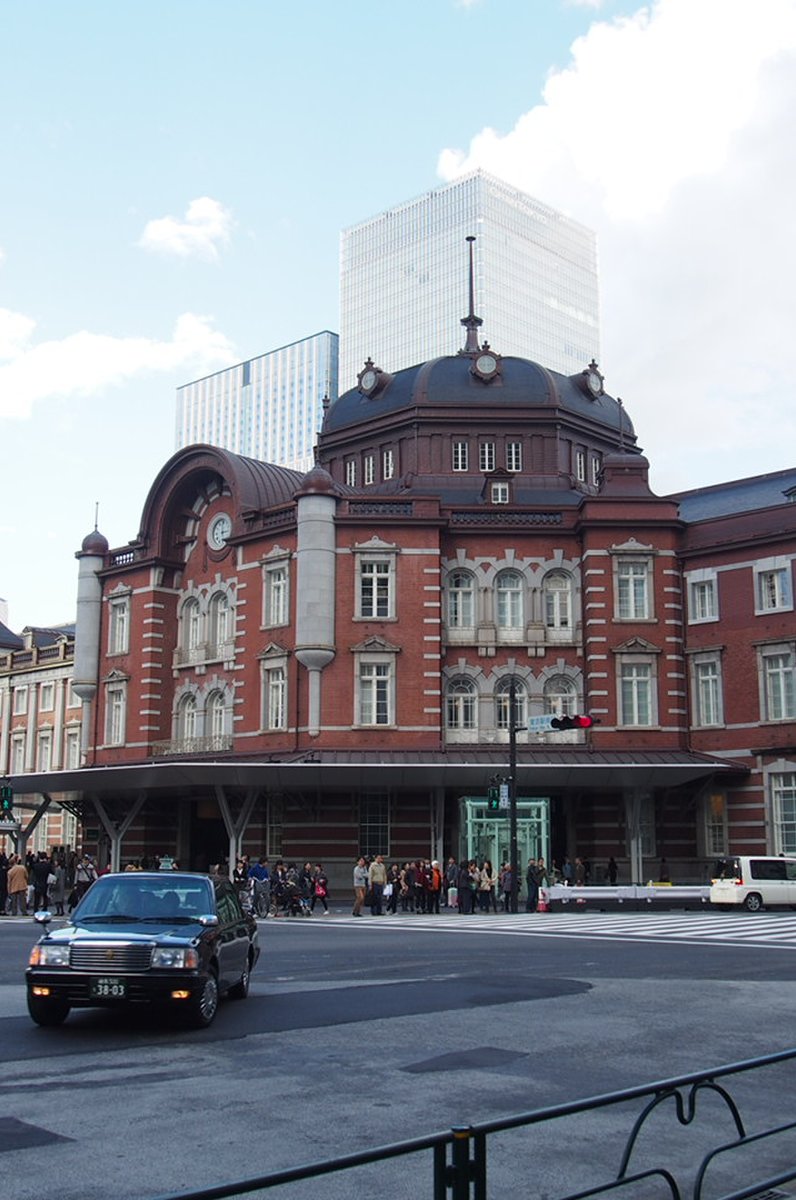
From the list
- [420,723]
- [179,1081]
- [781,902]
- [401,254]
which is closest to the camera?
[179,1081]

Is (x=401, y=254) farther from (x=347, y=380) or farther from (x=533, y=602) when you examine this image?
(x=533, y=602)

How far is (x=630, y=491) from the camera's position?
45.2 m

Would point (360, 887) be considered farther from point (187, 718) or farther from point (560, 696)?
point (187, 718)

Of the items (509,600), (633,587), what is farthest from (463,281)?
(633,587)

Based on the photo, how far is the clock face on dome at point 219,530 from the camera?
164 ft

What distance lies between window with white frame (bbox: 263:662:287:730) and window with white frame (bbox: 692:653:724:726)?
1387 cm

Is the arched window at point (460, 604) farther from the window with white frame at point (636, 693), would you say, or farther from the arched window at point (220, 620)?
the arched window at point (220, 620)

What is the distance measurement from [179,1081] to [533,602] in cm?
3610

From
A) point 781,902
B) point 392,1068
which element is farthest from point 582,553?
point 392,1068

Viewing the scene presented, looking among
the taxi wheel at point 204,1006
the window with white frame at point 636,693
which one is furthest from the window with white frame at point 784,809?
the taxi wheel at point 204,1006

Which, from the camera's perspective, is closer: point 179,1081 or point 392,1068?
point 179,1081

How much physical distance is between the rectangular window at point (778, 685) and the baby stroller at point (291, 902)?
16326mm

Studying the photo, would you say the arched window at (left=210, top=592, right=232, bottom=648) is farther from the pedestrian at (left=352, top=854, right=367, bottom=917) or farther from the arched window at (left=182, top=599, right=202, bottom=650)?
the pedestrian at (left=352, top=854, right=367, bottom=917)

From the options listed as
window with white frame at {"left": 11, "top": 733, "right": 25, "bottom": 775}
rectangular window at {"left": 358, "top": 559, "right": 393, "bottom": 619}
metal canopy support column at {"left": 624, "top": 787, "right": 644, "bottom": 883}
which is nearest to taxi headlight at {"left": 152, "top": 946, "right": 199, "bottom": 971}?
metal canopy support column at {"left": 624, "top": 787, "right": 644, "bottom": 883}
